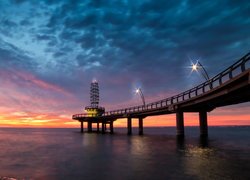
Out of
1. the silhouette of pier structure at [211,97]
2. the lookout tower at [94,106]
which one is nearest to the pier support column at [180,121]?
the silhouette of pier structure at [211,97]

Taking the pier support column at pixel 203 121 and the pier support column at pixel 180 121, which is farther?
the pier support column at pixel 203 121

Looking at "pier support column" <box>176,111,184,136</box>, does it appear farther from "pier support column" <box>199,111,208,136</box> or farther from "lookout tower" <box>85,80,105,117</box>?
"lookout tower" <box>85,80,105,117</box>

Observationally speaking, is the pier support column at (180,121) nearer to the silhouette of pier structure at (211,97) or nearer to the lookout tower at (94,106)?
the silhouette of pier structure at (211,97)

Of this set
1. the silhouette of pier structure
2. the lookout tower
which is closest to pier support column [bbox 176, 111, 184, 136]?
the silhouette of pier structure

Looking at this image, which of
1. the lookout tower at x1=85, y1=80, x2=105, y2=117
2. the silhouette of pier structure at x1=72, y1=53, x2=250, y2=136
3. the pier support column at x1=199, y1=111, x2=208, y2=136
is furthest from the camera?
the lookout tower at x1=85, y1=80, x2=105, y2=117

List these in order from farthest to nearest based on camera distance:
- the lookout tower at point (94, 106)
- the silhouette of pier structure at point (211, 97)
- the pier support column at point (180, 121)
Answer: the lookout tower at point (94, 106), the pier support column at point (180, 121), the silhouette of pier structure at point (211, 97)

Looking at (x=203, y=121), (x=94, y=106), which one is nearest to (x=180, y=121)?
(x=203, y=121)

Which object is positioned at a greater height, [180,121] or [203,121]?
[180,121]

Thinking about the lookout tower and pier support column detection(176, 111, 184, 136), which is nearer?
pier support column detection(176, 111, 184, 136)

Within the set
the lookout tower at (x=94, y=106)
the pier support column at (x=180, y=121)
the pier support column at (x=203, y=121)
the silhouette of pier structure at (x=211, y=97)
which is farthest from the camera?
the lookout tower at (x=94, y=106)

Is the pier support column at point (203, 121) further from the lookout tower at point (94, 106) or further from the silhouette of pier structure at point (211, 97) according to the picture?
the lookout tower at point (94, 106)

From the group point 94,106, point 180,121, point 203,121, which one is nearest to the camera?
point 180,121

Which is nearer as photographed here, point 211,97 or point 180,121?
point 211,97

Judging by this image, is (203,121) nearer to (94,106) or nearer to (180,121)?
(180,121)
